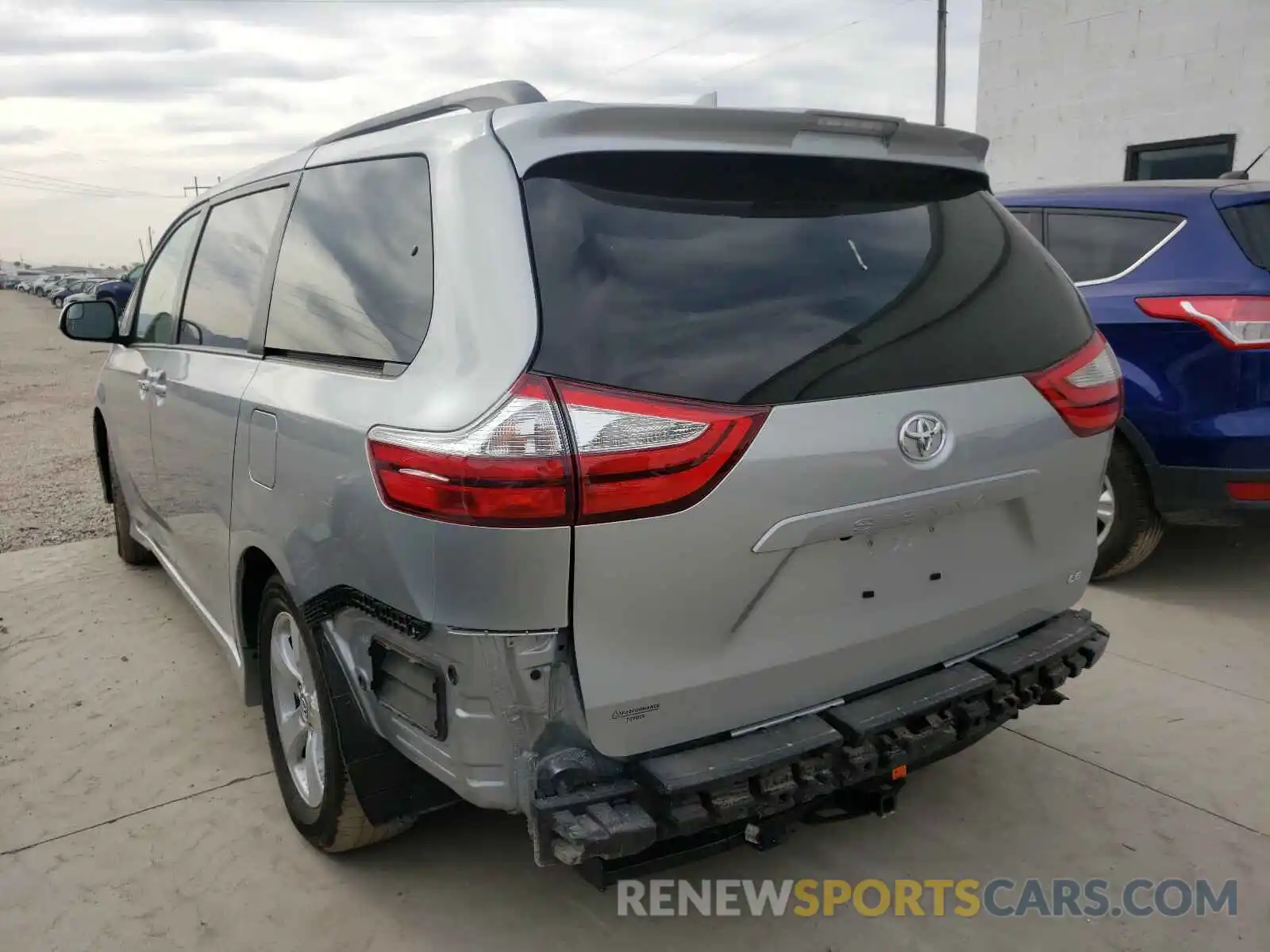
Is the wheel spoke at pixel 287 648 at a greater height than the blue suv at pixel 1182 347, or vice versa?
the blue suv at pixel 1182 347

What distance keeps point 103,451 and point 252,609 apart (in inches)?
112

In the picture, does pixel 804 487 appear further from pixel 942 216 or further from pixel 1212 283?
pixel 1212 283

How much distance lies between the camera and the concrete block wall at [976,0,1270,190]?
10039 millimetres

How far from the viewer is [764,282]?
2117 mm

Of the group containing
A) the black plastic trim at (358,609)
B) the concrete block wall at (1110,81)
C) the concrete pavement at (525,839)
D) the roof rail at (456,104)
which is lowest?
the concrete pavement at (525,839)

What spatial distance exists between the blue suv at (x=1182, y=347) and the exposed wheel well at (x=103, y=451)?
15.8 ft

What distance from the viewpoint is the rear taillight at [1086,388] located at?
2.46m

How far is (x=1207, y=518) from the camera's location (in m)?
4.36

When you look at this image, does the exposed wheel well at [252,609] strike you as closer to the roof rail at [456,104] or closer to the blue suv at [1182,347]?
the roof rail at [456,104]

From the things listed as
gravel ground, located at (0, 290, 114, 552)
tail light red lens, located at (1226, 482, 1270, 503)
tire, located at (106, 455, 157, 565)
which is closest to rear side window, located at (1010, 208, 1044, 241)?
tail light red lens, located at (1226, 482, 1270, 503)

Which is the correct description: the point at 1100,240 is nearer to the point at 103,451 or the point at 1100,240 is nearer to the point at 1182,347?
the point at 1182,347

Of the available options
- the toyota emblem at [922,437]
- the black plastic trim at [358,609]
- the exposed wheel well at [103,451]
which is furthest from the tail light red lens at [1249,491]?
the exposed wheel well at [103,451]

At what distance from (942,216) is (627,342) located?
106cm

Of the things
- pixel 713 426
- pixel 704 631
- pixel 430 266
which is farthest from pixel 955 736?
pixel 430 266
